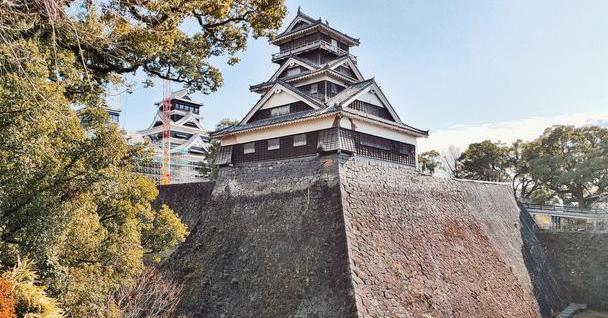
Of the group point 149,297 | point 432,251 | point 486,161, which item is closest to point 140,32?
point 149,297

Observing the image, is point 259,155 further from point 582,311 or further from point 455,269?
point 582,311

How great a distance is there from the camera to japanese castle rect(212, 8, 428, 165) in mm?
14555

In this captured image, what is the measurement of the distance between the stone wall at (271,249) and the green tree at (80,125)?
17.8 feet

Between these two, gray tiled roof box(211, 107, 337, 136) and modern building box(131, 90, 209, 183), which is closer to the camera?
gray tiled roof box(211, 107, 337, 136)

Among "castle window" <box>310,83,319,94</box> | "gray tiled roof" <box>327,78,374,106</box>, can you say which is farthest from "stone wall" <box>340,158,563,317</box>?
"castle window" <box>310,83,319,94</box>

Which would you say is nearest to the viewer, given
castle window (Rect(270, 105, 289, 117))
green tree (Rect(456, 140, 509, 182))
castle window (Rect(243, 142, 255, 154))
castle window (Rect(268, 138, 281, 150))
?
castle window (Rect(268, 138, 281, 150))

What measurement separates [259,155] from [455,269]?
315 inches

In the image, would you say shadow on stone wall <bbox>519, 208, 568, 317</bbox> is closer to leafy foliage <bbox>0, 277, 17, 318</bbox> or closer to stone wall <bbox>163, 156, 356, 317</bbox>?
stone wall <bbox>163, 156, 356, 317</bbox>

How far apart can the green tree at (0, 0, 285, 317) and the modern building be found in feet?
94.0

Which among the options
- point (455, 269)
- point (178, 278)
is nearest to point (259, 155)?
point (178, 278)

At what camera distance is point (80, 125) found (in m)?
6.70

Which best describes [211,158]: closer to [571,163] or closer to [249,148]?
[249,148]

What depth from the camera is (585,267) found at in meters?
19.1

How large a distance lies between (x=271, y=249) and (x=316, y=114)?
467cm
